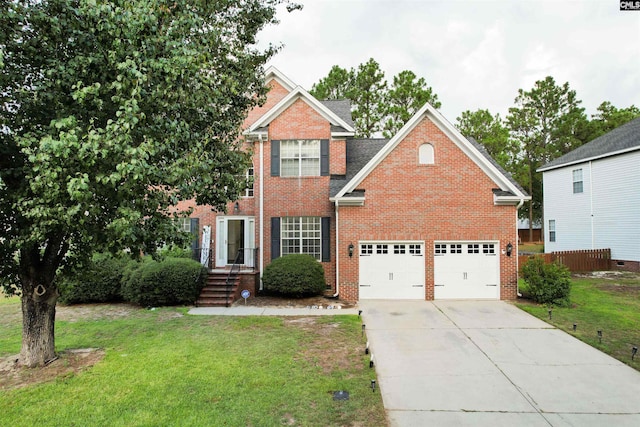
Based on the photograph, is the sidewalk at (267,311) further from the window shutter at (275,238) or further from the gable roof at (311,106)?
the gable roof at (311,106)

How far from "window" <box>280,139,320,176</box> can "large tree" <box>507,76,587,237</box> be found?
33.7 meters

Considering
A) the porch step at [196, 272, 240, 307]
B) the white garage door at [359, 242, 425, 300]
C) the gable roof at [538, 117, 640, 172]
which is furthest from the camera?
the gable roof at [538, 117, 640, 172]

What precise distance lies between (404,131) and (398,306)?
6338mm

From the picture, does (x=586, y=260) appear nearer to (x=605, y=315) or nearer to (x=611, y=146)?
(x=611, y=146)

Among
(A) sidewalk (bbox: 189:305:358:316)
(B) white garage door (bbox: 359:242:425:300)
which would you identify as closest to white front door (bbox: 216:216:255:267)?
(A) sidewalk (bbox: 189:305:358:316)

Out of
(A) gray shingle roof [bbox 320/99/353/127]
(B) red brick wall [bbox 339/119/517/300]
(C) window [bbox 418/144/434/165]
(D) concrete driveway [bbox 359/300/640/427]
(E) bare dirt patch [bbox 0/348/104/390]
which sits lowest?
(D) concrete driveway [bbox 359/300/640/427]

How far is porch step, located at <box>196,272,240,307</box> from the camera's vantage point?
39.8ft

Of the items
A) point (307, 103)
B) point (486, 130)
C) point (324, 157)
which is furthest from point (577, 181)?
point (307, 103)

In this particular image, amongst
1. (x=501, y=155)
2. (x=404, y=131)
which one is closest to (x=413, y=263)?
(x=404, y=131)

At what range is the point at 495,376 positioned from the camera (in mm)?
6375

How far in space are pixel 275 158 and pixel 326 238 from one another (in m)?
3.90

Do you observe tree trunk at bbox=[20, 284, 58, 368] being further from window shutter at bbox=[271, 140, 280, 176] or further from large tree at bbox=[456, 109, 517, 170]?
large tree at bbox=[456, 109, 517, 170]

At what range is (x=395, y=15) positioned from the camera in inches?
619

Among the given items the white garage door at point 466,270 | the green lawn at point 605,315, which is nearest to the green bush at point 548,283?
the green lawn at point 605,315
